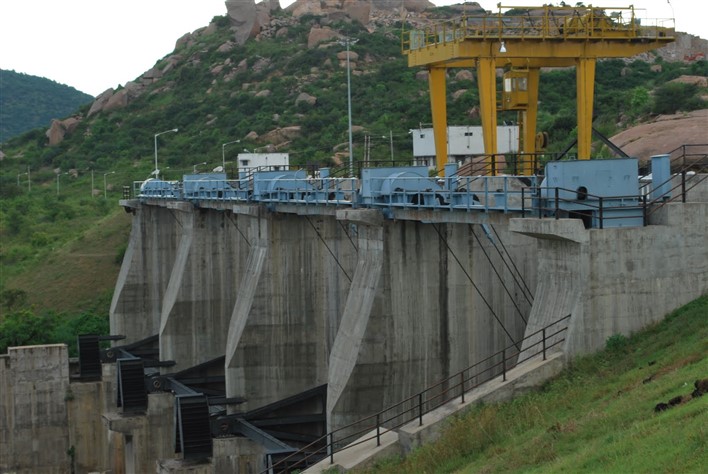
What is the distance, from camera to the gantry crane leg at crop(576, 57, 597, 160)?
114 ft

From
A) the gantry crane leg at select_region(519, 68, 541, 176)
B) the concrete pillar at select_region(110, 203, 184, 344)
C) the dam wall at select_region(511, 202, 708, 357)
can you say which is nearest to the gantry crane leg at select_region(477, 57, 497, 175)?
the gantry crane leg at select_region(519, 68, 541, 176)

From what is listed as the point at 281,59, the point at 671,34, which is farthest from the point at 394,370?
the point at 281,59

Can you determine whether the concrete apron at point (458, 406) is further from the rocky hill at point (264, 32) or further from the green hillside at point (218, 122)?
the rocky hill at point (264, 32)

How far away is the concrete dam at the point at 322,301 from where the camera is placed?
71.0 feet

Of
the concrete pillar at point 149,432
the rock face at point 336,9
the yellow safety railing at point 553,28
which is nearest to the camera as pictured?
the yellow safety railing at point 553,28

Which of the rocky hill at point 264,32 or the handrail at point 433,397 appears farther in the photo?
the rocky hill at point 264,32

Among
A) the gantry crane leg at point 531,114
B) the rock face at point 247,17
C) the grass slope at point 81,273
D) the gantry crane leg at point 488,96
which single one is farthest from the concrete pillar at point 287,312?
the rock face at point 247,17

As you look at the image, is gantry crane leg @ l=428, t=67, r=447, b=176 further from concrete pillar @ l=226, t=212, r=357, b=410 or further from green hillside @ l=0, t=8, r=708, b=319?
green hillside @ l=0, t=8, r=708, b=319

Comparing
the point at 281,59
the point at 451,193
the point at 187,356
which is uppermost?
the point at 281,59

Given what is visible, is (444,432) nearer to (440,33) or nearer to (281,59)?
(440,33)

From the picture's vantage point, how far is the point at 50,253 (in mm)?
82688

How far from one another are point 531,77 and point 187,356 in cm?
1757

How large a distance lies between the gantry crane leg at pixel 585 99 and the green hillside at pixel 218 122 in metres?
20.3

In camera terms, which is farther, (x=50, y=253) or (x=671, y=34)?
(x=50, y=253)
